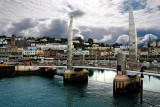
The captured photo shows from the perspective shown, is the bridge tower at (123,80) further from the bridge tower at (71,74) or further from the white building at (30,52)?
the white building at (30,52)

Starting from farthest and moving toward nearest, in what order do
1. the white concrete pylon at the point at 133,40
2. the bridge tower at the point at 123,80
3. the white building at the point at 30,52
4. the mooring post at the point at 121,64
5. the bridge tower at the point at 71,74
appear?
the white building at the point at 30,52 → the bridge tower at the point at 71,74 → the white concrete pylon at the point at 133,40 → the mooring post at the point at 121,64 → the bridge tower at the point at 123,80

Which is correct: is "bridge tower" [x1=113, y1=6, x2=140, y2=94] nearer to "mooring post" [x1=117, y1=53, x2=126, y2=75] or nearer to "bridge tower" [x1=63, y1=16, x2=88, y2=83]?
"mooring post" [x1=117, y1=53, x2=126, y2=75]

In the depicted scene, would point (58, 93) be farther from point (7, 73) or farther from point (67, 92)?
point (7, 73)

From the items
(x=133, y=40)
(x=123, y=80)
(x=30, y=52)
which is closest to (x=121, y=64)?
(x=123, y=80)

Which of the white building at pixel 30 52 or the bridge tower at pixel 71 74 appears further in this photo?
the white building at pixel 30 52

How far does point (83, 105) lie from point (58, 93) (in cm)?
873

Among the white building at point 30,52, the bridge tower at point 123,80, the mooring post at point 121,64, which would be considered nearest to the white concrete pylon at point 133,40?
the bridge tower at point 123,80

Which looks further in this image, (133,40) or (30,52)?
(30,52)

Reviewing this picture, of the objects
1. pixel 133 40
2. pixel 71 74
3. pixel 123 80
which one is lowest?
pixel 71 74

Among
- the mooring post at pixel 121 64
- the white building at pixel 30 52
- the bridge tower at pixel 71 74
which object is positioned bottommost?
the bridge tower at pixel 71 74

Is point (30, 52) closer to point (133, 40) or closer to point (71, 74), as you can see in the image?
point (71, 74)

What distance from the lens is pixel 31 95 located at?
3203 cm

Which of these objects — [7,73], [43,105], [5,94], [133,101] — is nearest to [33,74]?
[7,73]

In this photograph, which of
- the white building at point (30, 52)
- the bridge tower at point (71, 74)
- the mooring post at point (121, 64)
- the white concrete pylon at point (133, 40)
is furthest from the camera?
the white building at point (30, 52)
